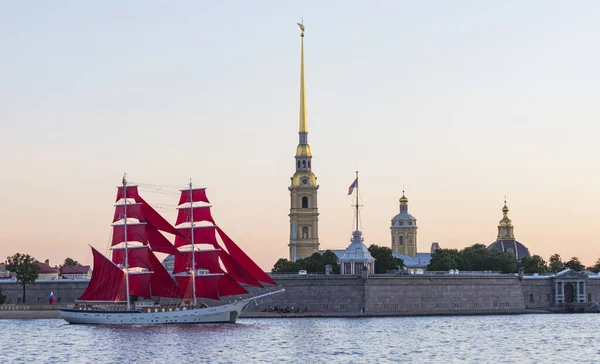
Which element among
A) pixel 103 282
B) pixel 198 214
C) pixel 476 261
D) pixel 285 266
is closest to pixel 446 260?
pixel 476 261

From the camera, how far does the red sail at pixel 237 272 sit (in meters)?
99.8

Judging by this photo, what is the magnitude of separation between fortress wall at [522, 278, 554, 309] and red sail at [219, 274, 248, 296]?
143 ft

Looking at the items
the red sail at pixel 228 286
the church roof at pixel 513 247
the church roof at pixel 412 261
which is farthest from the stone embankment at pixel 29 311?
the church roof at pixel 513 247

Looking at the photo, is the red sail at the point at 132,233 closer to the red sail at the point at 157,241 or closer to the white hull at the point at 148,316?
the red sail at the point at 157,241

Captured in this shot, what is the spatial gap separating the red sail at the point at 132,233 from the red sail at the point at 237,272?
660 cm

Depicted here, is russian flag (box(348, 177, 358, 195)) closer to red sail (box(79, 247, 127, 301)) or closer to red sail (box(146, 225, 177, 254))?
red sail (box(146, 225, 177, 254))

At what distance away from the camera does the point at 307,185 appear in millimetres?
188625

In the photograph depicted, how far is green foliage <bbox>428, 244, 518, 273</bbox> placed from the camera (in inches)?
6156

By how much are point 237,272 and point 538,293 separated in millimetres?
47773

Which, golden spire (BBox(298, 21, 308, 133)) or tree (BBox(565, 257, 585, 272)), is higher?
golden spire (BBox(298, 21, 308, 133))

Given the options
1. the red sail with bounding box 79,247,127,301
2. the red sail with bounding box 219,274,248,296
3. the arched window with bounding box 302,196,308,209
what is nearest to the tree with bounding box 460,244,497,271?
the arched window with bounding box 302,196,308,209

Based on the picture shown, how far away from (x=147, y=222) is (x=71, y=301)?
65.6ft

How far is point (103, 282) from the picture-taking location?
10100cm

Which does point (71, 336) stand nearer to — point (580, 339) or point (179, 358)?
point (179, 358)
